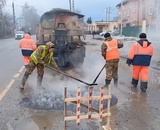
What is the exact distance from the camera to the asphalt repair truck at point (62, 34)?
407 inches

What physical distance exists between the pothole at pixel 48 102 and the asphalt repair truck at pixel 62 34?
4267 millimetres

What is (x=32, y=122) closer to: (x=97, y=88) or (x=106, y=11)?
(x=97, y=88)

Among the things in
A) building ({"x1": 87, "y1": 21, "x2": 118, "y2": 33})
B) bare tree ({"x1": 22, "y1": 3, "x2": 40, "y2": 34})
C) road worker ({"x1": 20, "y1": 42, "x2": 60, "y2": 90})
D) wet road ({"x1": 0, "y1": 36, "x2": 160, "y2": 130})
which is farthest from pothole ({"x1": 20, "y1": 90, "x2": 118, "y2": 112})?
bare tree ({"x1": 22, "y1": 3, "x2": 40, "y2": 34})

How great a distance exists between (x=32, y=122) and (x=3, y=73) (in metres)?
5.16

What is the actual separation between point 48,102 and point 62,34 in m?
5.34

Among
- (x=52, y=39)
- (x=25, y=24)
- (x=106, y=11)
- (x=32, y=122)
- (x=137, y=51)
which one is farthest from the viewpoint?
(x=25, y=24)

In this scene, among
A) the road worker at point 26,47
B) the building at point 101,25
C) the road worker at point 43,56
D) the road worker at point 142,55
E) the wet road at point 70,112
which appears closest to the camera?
the wet road at point 70,112

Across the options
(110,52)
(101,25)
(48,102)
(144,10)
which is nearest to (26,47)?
(110,52)

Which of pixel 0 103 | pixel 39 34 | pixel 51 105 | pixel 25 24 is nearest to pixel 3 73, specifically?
pixel 39 34

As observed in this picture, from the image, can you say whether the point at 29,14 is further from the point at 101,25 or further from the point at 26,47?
the point at 26,47

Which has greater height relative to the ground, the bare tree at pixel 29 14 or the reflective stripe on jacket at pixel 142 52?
the bare tree at pixel 29 14

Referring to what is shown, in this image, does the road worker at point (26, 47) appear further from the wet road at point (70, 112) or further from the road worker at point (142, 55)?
the road worker at point (142, 55)

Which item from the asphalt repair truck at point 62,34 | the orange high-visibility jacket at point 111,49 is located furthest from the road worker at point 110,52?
the asphalt repair truck at point 62,34

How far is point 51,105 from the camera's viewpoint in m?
5.30
